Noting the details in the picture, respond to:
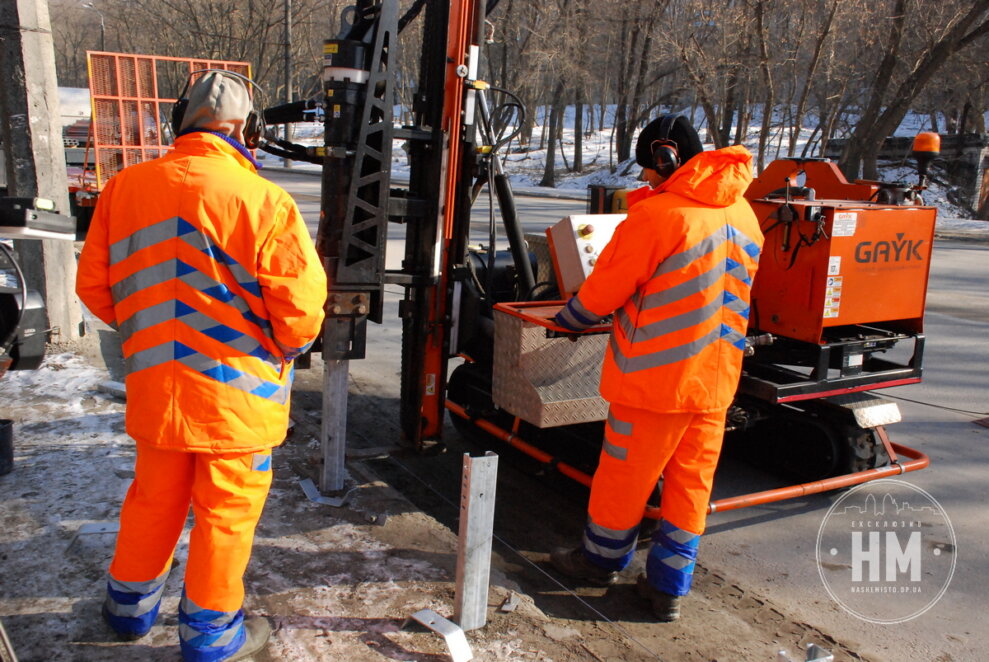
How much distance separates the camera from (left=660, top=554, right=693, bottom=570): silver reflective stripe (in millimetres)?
3656

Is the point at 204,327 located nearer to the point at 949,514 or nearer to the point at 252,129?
the point at 252,129

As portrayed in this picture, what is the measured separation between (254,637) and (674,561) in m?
1.77

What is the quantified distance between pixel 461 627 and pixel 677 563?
1.01 metres

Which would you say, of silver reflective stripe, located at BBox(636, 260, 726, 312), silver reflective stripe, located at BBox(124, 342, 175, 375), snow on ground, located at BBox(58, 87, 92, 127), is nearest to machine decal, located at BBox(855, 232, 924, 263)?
silver reflective stripe, located at BBox(636, 260, 726, 312)

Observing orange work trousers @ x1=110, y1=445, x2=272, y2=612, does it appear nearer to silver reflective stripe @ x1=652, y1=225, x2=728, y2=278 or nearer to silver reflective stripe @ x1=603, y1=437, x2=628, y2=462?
silver reflective stripe @ x1=603, y1=437, x2=628, y2=462

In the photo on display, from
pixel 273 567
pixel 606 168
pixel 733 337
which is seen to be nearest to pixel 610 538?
pixel 733 337

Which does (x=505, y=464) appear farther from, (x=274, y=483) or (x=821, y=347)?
(x=821, y=347)

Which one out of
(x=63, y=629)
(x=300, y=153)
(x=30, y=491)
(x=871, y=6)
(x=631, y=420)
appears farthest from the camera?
(x=871, y=6)

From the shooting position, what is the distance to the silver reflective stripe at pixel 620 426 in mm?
3646

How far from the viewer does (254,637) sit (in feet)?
10.2

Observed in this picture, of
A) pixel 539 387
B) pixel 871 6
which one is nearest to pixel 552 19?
pixel 871 6

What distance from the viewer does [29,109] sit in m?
6.34

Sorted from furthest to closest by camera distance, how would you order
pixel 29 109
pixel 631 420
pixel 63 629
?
pixel 29 109 < pixel 631 420 < pixel 63 629

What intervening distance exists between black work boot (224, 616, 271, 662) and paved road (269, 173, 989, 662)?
88.8 inches
